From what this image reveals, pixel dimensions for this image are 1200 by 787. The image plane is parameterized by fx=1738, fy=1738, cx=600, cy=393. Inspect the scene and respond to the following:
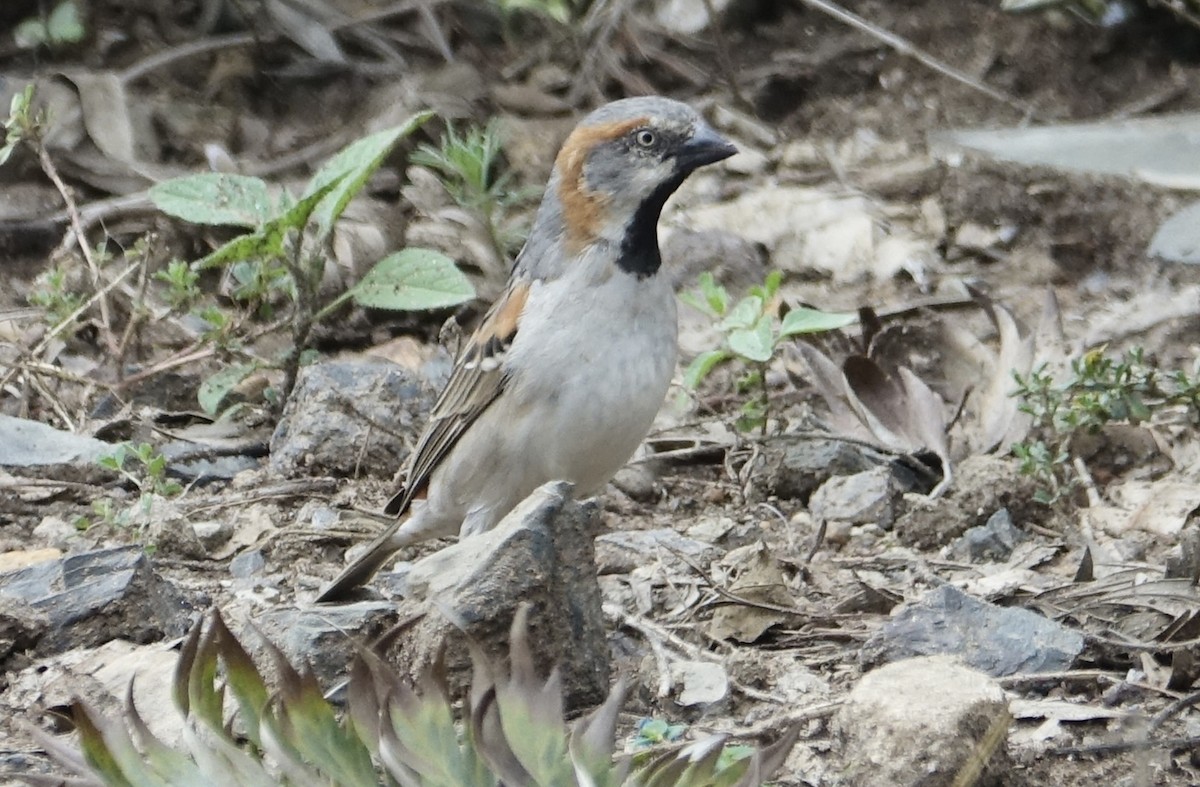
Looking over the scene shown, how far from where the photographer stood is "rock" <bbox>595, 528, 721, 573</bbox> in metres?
4.73

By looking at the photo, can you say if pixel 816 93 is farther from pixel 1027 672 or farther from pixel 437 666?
pixel 437 666

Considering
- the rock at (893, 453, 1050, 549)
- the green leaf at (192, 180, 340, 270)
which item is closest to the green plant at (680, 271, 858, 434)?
the rock at (893, 453, 1050, 549)

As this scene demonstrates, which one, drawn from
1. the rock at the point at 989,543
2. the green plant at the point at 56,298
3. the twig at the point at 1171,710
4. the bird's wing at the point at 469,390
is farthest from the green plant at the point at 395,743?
the green plant at the point at 56,298

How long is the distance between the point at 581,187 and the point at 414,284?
940 millimetres

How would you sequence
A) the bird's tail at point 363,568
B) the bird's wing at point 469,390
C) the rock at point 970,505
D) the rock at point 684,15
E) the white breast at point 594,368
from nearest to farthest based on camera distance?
1. the bird's tail at point 363,568
2. the white breast at point 594,368
3. the bird's wing at point 469,390
4. the rock at point 970,505
5. the rock at point 684,15

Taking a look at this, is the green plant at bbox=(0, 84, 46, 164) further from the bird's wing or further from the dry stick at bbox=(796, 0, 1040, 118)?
the dry stick at bbox=(796, 0, 1040, 118)

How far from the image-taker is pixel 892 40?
25.4ft

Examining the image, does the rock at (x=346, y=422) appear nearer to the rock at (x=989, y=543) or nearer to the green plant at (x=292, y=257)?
the green plant at (x=292, y=257)

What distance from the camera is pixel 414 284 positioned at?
552 centimetres

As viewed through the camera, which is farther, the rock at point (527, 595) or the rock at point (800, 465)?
the rock at point (800, 465)

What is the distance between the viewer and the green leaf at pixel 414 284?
5426 millimetres

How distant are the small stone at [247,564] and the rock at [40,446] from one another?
25.6 inches

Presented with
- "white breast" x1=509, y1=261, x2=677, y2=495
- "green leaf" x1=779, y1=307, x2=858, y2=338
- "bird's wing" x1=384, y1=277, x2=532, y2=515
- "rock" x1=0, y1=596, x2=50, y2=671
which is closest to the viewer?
"rock" x1=0, y1=596, x2=50, y2=671

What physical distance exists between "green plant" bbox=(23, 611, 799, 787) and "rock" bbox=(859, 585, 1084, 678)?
990mm
